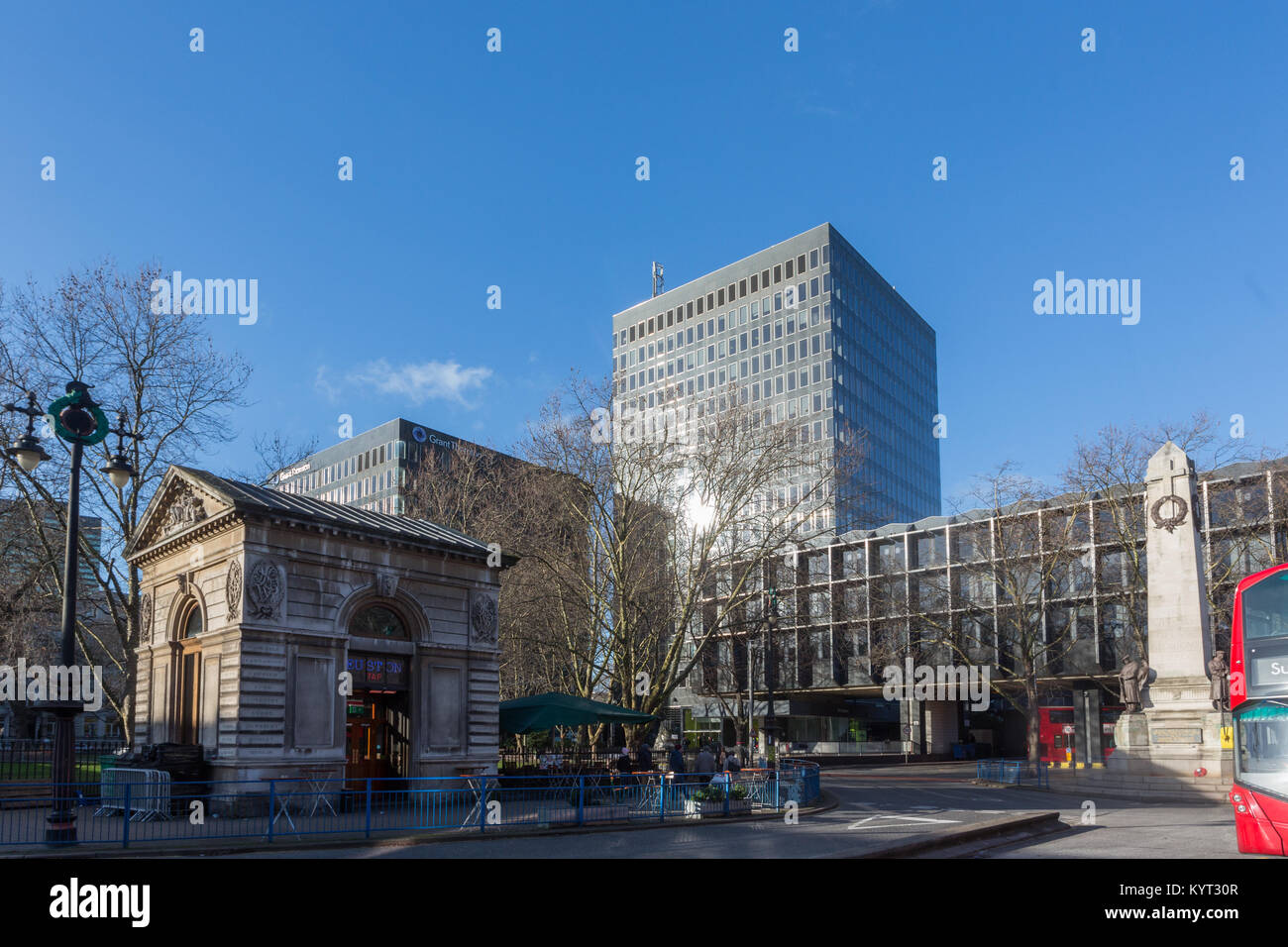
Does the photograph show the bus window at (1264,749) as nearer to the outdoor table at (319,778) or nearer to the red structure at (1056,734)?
the outdoor table at (319,778)

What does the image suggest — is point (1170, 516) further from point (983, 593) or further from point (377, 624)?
point (983, 593)

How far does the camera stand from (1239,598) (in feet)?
53.8

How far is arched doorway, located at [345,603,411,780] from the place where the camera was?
24562mm

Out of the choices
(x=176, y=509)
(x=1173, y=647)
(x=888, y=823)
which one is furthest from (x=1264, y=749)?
(x=176, y=509)

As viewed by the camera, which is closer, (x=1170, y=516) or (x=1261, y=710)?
(x=1261, y=710)

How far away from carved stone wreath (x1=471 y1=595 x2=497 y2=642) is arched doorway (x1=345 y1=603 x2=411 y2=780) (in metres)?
1.98

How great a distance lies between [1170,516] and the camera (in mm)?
34188

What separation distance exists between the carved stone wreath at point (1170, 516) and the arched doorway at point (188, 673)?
29737mm

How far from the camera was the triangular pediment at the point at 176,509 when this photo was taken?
24.0m

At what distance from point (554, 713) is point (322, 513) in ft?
25.6

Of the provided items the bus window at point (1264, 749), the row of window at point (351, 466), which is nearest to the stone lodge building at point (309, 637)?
the bus window at point (1264, 749)

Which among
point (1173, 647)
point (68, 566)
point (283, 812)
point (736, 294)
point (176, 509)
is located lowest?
point (283, 812)
